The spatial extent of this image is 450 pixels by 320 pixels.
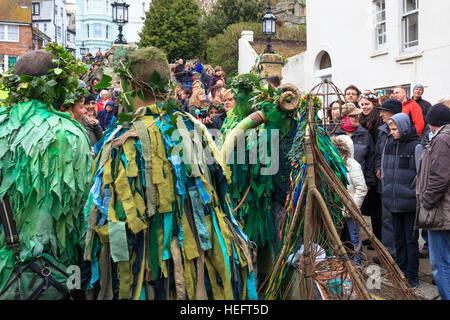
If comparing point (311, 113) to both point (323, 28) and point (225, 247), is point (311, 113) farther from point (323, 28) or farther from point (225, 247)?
point (323, 28)

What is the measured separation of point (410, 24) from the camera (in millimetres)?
11766

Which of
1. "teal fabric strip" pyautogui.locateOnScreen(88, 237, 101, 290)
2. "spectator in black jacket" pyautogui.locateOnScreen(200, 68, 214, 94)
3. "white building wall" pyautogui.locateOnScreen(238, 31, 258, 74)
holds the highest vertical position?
Result: "white building wall" pyautogui.locateOnScreen(238, 31, 258, 74)

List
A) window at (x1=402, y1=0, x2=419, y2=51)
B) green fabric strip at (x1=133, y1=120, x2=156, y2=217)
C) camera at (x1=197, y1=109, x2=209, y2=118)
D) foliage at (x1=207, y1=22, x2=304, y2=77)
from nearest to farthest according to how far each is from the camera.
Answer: green fabric strip at (x1=133, y1=120, x2=156, y2=217) < camera at (x1=197, y1=109, x2=209, y2=118) < window at (x1=402, y1=0, x2=419, y2=51) < foliage at (x1=207, y1=22, x2=304, y2=77)

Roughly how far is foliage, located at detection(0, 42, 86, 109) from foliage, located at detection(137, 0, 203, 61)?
25.1 metres

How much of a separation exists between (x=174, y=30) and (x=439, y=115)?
2538cm

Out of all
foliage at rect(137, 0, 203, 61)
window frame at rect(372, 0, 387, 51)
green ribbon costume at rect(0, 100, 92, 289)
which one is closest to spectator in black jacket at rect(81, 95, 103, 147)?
green ribbon costume at rect(0, 100, 92, 289)

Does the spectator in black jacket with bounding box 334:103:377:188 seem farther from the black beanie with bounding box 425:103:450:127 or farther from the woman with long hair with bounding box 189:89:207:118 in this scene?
the woman with long hair with bounding box 189:89:207:118

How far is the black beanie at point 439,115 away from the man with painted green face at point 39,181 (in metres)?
3.18

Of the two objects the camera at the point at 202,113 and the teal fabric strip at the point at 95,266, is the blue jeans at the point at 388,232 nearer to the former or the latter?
the camera at the point at 202,113

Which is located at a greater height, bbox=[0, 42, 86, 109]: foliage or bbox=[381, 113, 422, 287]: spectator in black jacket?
bbox=[0, 42, 86, 109]: foliage

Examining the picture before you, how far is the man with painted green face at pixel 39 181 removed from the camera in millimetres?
2418

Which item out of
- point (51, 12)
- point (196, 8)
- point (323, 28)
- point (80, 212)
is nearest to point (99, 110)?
point (80, 212)

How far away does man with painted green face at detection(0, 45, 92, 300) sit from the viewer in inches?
95.2

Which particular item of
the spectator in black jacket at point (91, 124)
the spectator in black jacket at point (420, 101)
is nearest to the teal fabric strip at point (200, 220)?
the spectator in black jacket at point (91, 124)
